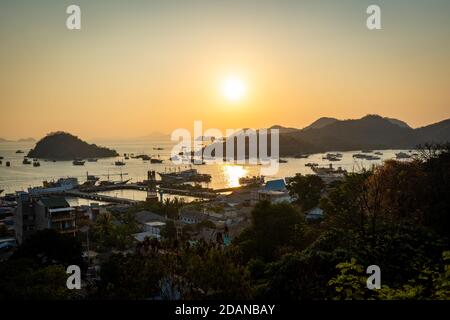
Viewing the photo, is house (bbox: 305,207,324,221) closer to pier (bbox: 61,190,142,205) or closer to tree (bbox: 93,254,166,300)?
tree (bbox: 93,254,166,300)

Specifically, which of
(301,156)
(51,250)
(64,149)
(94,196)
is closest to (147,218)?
(51,250)

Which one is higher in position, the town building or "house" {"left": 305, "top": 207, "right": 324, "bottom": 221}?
"house" {"left": 305, "top": 207, "right": 324, "bottom": 221}

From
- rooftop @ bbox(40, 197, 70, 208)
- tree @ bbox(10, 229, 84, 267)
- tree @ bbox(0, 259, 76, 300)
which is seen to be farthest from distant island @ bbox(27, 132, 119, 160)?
tree @ bbox(0, 259, 76, 300)

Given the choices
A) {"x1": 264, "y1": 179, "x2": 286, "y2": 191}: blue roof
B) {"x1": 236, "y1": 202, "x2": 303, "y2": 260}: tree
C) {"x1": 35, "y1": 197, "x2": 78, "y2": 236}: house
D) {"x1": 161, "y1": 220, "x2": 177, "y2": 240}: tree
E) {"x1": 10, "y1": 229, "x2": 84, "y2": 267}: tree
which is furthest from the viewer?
{"x1": 264, "y1": 179, "x2": 286, "y2": 191}: blue roof

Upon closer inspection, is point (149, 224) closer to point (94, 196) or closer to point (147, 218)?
point (147, 218)

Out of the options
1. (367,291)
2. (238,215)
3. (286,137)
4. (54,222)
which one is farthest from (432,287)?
(286,137)
